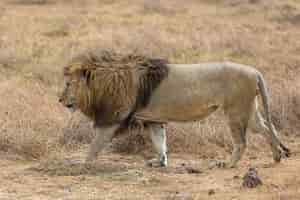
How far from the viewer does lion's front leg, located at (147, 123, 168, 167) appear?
8.88 meters

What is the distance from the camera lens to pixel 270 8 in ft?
91.7

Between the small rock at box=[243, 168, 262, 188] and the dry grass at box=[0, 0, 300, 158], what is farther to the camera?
the dry grass at box=[0, 0, 300, 158]

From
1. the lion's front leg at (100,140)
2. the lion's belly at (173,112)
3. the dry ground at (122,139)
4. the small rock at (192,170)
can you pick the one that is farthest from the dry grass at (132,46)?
the small rock at (192,170)

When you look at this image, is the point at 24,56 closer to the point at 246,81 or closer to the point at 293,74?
the point at 293,74

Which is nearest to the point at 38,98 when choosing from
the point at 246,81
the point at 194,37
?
Result: the point at 246,81

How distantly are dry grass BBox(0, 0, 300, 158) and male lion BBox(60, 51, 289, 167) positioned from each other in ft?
2.82

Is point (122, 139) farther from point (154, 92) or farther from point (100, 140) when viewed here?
point (154, 92)

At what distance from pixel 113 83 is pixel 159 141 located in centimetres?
90

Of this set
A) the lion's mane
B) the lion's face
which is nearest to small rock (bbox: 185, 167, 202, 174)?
the lion's mane

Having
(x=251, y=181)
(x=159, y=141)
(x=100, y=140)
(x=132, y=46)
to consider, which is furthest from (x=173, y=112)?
(x=132, y=46)

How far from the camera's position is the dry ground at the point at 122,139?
25.2 feet

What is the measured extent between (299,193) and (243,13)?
20.1m

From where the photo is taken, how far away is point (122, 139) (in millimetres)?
9594

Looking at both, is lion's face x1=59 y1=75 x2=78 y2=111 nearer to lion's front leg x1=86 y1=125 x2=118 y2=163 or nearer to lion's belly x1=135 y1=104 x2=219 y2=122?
lion's front leg x1=86 y1=125 x2=118 y2=163
